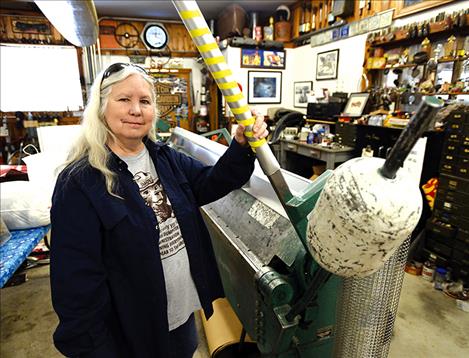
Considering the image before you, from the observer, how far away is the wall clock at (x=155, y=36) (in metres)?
6.42

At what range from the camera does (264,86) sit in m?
5.91

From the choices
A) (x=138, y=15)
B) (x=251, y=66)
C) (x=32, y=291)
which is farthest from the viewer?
(x=138, y=15)

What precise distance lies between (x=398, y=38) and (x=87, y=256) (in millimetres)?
3940

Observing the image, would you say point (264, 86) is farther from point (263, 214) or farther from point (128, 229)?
point (128, 229)

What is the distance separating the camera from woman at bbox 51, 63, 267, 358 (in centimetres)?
92

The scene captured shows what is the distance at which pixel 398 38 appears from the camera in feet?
11.5

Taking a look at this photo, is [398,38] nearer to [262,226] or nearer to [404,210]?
[262,226]

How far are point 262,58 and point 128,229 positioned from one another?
5.46m

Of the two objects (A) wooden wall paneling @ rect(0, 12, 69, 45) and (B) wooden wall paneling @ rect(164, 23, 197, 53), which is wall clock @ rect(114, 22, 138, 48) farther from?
(A) wooden wall paneling @ rect(0, 12, 69, 45)

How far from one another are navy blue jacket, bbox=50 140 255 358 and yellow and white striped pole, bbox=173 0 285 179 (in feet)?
1.05

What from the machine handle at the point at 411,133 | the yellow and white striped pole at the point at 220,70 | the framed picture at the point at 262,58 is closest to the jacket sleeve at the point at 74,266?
the yellow and white striped pole at the point at 220,70

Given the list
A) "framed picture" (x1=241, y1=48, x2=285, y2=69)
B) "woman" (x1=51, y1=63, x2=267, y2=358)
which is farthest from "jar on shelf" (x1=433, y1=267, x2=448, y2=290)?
"framed picture" (x1=241, y1=48, x2=285, y2=69)

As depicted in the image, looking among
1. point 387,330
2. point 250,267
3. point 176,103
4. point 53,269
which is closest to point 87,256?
point 53,269

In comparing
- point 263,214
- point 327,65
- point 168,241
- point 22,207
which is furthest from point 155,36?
point 168,241
